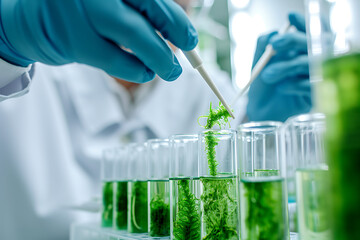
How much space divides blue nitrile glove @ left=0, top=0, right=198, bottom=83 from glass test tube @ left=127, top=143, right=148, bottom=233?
34 cm

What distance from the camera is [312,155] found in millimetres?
774

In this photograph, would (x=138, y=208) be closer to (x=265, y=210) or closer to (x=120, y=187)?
(x=120, y=187)

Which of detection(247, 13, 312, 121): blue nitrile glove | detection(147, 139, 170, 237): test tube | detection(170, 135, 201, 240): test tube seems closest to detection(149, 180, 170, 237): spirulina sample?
detection(147, 139, 170, 237): test tube

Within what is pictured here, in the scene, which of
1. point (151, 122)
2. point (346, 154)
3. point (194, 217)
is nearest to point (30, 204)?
point (151, 122)

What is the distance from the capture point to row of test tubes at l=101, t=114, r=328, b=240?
69 cm

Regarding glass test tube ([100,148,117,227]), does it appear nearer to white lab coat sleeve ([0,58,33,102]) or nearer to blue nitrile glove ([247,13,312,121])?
white lab coat sleeve ([0,58,33,102])

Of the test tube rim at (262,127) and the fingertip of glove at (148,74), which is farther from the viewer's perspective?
the fingertip of glove at (148,74)

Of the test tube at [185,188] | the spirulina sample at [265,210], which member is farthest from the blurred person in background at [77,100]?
the spirulina sample at [265,210]

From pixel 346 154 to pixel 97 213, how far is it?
1.48 m

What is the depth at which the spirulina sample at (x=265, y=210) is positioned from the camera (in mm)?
678

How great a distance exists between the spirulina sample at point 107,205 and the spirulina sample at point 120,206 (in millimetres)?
76

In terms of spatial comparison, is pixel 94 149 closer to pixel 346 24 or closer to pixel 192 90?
pixel 192 90

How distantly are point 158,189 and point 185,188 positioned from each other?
0.66ft

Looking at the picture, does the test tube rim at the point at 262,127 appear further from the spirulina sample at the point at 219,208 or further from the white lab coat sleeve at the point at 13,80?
the white lab coat sleeve at the point at 13,80
